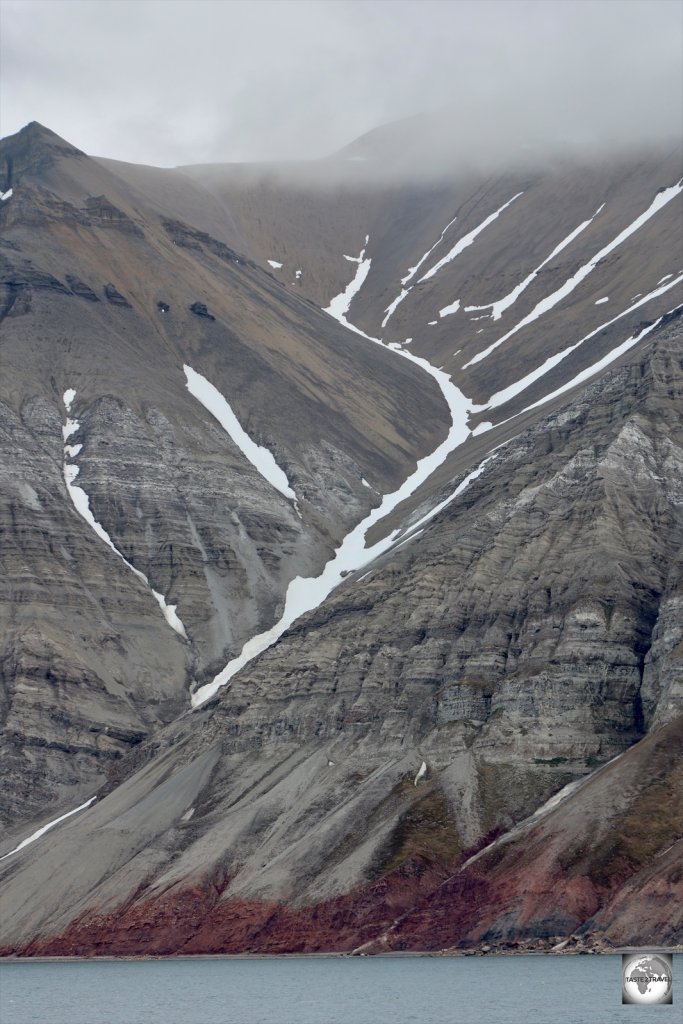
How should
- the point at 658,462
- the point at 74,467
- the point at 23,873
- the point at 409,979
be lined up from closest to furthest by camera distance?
1. the point at 409,979
2. the point at 23,873
3. the point at 658,462
4. the point at 74,467

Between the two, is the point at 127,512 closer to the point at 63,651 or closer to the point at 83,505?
the point at 83,505

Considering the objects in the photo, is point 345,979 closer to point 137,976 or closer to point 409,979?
point 409,979

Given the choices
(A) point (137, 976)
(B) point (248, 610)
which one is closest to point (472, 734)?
(A) point (137, 976)

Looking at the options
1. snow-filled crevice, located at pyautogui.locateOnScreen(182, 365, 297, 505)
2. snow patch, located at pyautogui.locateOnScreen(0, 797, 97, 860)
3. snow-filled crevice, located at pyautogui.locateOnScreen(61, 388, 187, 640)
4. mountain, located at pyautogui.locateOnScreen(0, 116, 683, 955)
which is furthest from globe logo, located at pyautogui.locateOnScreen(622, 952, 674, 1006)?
snow-filled crevice, located at pyautogui.locateOnScreen(182, 365, 297, 505)

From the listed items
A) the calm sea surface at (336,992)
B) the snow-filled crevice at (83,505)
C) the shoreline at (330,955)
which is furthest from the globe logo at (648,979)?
the snow-filled crevice at (83,505)

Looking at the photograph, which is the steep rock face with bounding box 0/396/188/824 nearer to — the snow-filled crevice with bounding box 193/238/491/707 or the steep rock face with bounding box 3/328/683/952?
the snow-filled crevice with bounding box 193/238/491/707

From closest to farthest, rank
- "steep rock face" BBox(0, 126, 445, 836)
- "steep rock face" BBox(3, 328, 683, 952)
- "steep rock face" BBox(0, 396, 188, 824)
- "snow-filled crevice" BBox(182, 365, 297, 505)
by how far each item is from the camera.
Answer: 1. "steep rock face" BBox(3, 328, 683, 952)
2. "steep rock face" BBox(0, 396, 188, 824)
3. "steep rock face" BBox(0, 126, 445, 836)
4. "snow-filled crevice" BBox(182, 365, 297, 505)

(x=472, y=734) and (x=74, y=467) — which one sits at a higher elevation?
(x=74, y=467)
